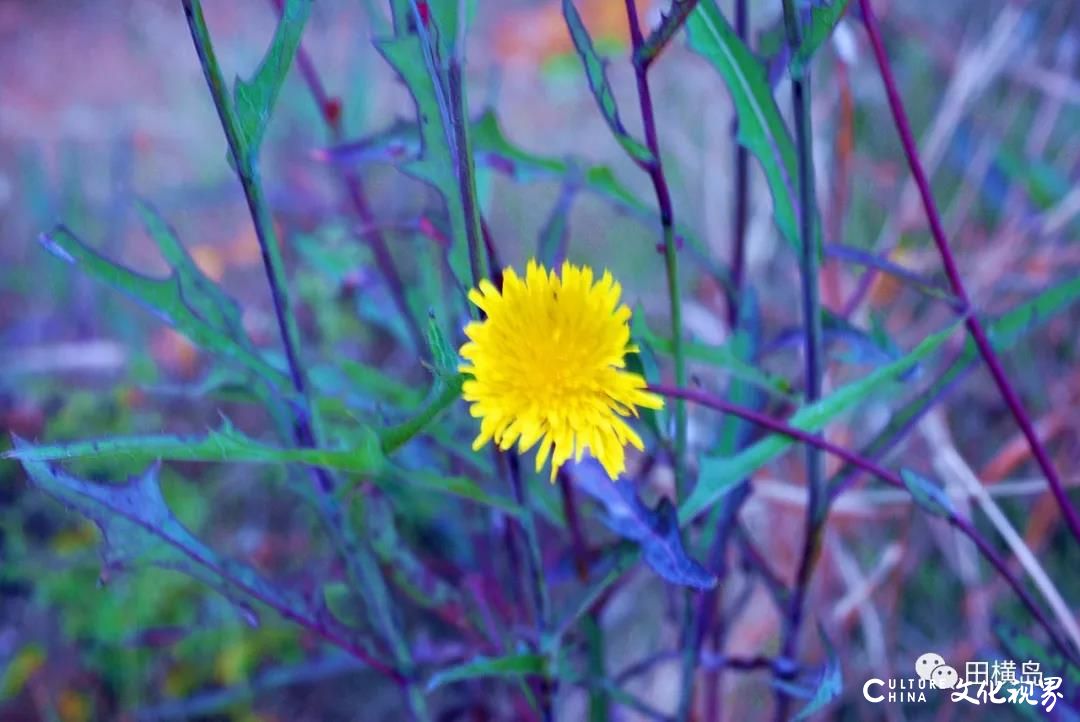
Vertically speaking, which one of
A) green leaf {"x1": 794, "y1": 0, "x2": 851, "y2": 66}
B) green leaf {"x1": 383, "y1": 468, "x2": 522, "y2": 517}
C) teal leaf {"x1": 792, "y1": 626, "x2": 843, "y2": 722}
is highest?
green leaf {"x1": 794, "y1": 0, "x2": 851, "y2": 66}

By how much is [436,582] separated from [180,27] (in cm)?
155

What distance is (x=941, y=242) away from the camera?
0.58 metres

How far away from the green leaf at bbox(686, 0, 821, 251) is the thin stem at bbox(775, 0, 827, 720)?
0.01m

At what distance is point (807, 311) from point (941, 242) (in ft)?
0.32

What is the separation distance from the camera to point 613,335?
18.2 inches

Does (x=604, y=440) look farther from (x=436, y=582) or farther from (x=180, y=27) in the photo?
(x=180, y=27)

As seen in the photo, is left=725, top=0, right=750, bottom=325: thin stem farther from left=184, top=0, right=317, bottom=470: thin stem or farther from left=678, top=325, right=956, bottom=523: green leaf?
left=184, top=0, right=317, bottom=470: thin stem

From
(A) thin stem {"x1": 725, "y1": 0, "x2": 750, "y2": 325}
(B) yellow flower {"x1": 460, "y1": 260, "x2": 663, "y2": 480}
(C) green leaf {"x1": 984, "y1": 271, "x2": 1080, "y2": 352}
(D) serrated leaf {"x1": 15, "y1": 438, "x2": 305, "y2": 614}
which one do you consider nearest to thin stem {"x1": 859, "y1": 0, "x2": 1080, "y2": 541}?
(C) green leaf {"x1": 984, "y1": 271, "x2": 1080, "y2": 352}

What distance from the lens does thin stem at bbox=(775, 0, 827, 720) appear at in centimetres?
49

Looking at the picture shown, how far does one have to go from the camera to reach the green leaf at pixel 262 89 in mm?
454

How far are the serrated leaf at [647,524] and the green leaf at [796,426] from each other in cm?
3

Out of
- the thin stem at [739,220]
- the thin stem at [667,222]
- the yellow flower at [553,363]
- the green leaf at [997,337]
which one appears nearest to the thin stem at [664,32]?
the thin stem at [667,222]

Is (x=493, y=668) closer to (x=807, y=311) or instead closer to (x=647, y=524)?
(x=647, y=524)

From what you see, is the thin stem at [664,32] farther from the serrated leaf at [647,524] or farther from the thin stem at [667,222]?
the serrated leaf at [647,524]
